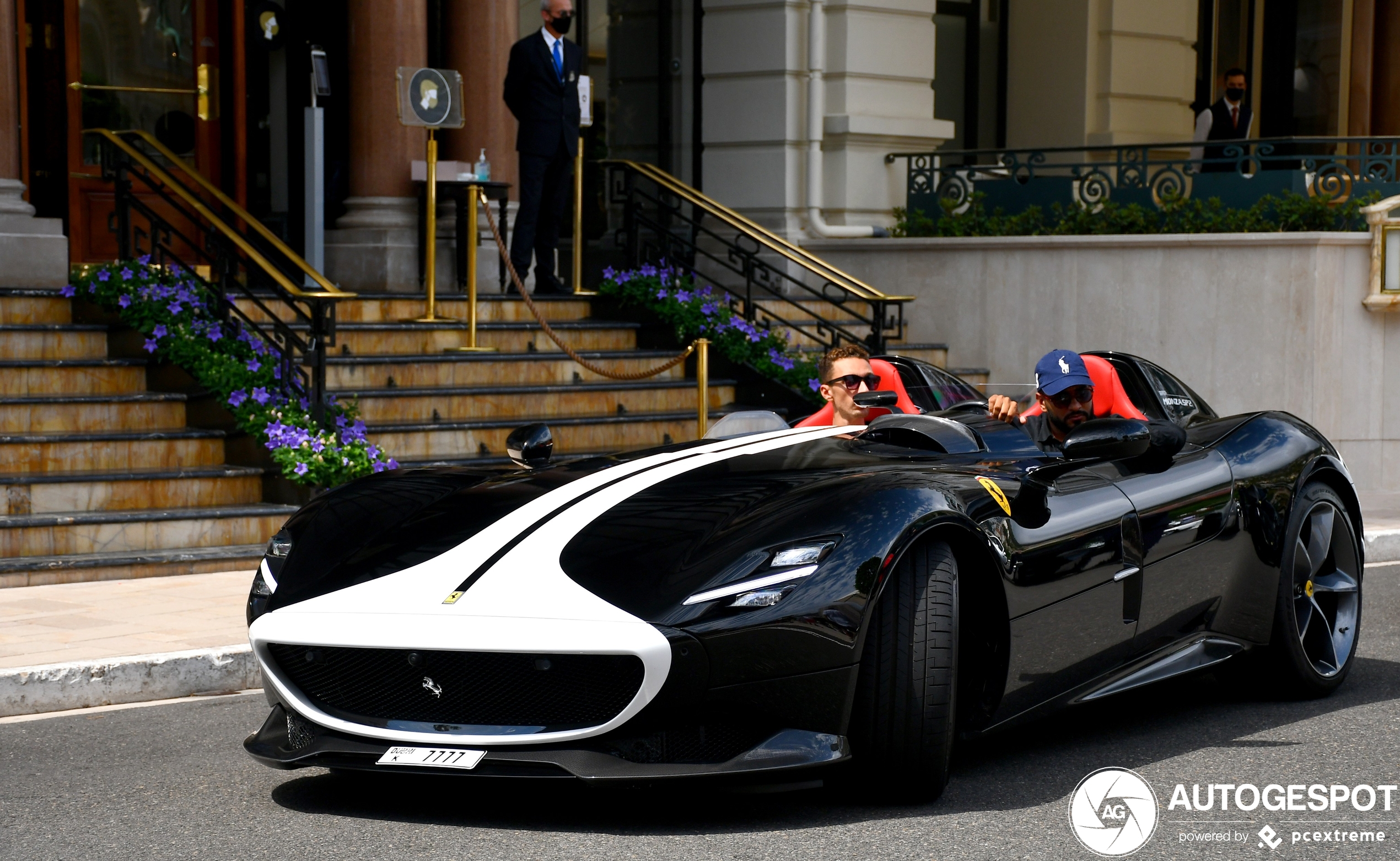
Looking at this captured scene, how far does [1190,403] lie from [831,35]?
985cm

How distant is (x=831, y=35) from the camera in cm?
1641

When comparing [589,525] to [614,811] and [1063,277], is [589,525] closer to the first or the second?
[614,811]

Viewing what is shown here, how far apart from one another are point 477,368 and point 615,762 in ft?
26.9

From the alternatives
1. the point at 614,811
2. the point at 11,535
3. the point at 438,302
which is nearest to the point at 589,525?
the point at 614,811

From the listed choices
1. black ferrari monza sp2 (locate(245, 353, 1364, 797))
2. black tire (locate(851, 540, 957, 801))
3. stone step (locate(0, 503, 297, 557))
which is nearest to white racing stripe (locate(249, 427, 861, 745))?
black ferrari monza sp2 (locate(245, 353, 1364, 797))

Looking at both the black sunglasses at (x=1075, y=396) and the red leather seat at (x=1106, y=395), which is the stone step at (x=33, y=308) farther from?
the black sunglasses at (x=1075, y=396)

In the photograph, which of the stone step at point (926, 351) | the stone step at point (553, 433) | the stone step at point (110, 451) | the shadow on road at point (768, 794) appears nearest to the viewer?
the shadow on road at point (768, 794)

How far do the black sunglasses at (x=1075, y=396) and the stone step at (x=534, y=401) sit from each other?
6038 mm

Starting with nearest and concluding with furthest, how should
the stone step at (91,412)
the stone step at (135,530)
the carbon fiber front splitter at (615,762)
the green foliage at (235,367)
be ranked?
the carbon fiber front splitter at (615,762) < the stone step at (135,530) < the green foliage at (235,367) < the stone step at (91,412)

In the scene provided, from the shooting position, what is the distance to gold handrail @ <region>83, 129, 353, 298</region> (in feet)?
34.3

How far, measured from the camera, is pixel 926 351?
1541 centimetres

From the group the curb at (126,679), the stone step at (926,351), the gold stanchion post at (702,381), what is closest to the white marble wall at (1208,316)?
the stone step at (926,351)

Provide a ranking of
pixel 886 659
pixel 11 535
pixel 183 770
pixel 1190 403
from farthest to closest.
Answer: pixel 11 535 → pixel 1190 403 → pixel 183 770 → pixel 886 659

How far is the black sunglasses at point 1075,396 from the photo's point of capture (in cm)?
606
